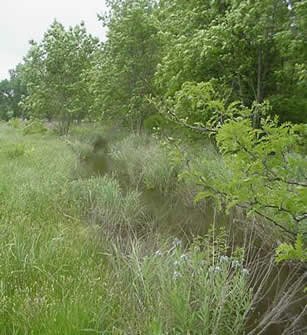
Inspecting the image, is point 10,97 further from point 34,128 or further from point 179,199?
point 179,199

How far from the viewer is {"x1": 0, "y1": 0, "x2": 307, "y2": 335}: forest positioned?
2.89m

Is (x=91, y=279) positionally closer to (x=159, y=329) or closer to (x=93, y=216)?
(x=159, y=329)

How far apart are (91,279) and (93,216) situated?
2496 mm

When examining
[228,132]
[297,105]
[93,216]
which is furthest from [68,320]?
[297,105]

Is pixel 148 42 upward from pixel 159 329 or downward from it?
upward

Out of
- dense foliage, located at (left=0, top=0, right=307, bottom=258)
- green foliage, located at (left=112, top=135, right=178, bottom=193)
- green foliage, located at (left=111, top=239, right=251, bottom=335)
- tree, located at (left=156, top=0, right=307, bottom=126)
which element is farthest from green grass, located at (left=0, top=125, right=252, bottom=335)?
tree, located at (left=156, top=0, right=307, bottom=126)

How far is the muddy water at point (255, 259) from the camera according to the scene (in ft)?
11.8

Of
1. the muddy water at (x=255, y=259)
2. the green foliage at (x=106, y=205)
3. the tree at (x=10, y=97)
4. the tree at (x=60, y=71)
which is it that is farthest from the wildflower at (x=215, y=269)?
the tree at (x=10, y=97)

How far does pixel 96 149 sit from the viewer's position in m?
17.2

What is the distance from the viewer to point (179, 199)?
8211mm

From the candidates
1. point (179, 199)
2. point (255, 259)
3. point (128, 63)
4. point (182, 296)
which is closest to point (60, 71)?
point (128, 63)

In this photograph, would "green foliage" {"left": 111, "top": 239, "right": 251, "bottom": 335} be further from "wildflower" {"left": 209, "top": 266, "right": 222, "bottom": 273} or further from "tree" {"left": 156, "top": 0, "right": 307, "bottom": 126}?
"tree" {"left": 156, "top": 0, "right": 307, "bottom": 126}

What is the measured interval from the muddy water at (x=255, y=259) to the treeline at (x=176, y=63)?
1.80 m

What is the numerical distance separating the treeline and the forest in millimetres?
51
